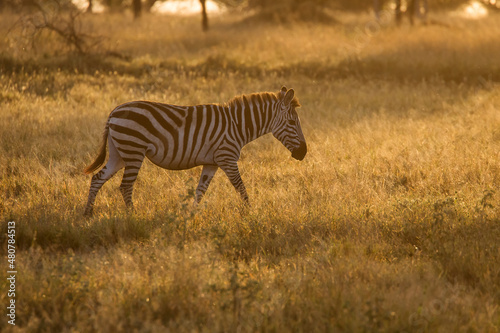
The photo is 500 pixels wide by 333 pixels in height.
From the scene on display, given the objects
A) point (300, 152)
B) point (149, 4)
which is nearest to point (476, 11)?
point (149, 4)

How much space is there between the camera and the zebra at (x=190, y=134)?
251 inches

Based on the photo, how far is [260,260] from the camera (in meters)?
5.23

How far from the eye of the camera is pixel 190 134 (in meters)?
6.55

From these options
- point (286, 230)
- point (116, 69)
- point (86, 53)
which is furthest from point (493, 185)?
point (86, 53)

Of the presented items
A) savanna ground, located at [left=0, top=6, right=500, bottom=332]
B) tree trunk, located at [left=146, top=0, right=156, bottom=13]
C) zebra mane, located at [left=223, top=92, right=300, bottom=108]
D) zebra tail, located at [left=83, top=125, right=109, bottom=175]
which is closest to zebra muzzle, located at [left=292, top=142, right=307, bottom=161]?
savanna ground, located at [left=0, top=6, right=500, bottom=332]

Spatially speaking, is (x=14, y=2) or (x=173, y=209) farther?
(x=14, y=2)

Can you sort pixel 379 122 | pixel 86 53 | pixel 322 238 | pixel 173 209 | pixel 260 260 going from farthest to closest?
pixel 86 53 → pixel 379 122 → pixel 173 209 → pixel 322 238 → pixel 260 260

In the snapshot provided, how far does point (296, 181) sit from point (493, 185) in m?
2.73

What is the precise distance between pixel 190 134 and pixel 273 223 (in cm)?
152

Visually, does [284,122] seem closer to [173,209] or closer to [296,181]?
[296,181]

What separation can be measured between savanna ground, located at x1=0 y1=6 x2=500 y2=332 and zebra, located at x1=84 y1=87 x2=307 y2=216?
1.20ft

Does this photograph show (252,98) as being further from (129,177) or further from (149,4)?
(149,4)

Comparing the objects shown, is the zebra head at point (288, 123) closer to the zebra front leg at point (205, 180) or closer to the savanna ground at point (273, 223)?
the savanna ground at point (273, 223)

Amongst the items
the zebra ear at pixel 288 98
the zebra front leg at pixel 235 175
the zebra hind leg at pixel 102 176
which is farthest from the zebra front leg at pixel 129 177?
the zebra ear at pixel 288 98
